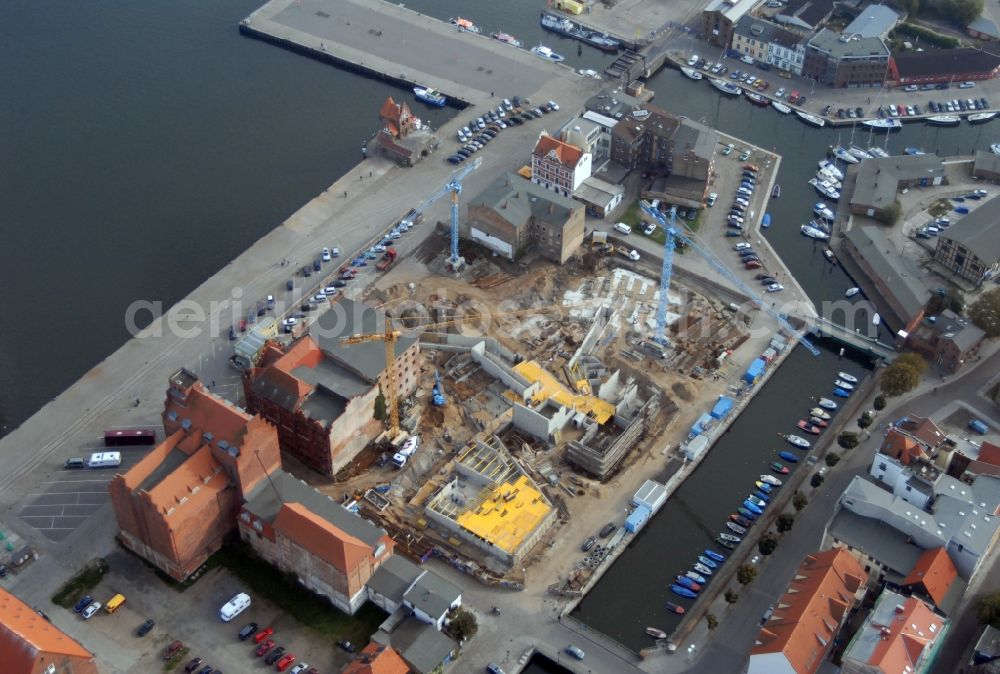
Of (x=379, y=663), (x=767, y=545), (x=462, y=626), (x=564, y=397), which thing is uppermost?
(x=767, y=545)

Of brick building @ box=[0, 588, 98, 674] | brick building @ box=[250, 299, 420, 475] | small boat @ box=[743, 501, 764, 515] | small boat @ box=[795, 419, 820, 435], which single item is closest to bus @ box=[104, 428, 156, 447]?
brick building @ box=[250, 299, 420, 475]

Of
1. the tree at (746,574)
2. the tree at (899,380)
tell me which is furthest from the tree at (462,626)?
the tree at (899,380)

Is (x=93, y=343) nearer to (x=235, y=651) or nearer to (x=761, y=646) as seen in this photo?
(x=235, y=651)

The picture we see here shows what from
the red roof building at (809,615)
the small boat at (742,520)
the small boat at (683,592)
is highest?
the red roof building at (809,615)

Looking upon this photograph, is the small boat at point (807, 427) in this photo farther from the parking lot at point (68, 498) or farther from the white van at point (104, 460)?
the white van at point (104, 460)

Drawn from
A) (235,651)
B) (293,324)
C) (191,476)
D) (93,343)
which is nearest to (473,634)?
(235,651)

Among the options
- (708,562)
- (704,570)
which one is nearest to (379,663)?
(704,570)

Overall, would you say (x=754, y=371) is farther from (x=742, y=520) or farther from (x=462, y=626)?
(x=462, y=626)
